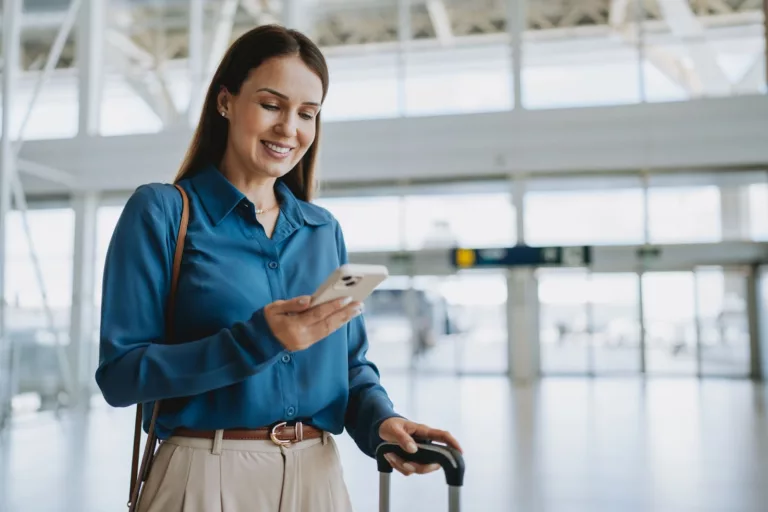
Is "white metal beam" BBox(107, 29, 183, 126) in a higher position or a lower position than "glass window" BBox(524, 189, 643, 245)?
higher

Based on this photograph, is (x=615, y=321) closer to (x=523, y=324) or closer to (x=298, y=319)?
(x=523, y=324)

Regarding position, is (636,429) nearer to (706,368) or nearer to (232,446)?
(232,446)

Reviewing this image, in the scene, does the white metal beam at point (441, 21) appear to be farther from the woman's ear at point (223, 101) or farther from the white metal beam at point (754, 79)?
the woman's ear at point (223, 101)

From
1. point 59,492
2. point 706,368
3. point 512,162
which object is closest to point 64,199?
point 512,162

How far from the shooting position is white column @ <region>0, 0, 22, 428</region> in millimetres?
9047

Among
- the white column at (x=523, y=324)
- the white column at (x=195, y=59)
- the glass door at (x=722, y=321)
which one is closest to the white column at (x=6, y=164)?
the white column at (x=195, y=59)

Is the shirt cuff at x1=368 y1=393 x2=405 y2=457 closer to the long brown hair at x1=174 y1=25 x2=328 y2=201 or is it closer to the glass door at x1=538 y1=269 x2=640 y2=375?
the long brown hair at x1=174 y1=25 x2=328 y2=201

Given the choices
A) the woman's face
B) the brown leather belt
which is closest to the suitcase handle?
the brown leather belt

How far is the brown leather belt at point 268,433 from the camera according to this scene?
4.44 feet

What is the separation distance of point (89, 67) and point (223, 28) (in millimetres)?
3146

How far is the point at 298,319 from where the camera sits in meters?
1.15

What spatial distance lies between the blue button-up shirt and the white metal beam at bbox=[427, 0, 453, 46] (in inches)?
598

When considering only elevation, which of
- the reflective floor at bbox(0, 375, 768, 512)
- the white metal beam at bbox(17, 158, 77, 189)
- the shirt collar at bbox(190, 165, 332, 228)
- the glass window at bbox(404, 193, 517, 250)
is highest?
the white metal beam at bbox(17, 158, 77, 189)

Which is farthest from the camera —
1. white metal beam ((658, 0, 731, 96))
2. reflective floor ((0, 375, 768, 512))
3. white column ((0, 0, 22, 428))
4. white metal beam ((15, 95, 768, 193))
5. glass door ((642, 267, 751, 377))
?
glass door ((642, 267, 751, 377))
